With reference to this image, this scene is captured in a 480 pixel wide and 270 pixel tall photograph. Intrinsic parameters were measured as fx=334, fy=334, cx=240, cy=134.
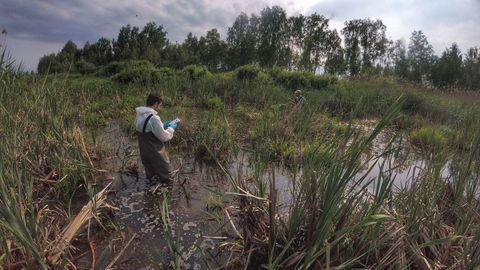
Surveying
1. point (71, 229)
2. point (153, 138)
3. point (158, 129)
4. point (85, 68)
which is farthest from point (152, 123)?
point (85, 68)

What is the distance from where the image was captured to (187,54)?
1982 inches

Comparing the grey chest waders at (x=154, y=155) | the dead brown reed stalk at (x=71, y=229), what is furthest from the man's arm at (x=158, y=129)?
the dead brown reed stalk at (x=71, y=229)

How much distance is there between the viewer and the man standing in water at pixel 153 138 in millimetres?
4992

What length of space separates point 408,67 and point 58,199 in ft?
174

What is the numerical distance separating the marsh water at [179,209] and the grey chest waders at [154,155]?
0.63ft

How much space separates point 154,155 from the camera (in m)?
5.07

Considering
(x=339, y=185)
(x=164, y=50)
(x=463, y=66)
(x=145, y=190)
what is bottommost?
(x=145, y=190)

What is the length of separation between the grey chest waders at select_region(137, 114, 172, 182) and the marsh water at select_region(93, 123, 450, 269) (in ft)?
0.63

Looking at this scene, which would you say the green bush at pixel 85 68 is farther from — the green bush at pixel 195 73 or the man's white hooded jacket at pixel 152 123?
the man's white hooded jacket at pixel 152 123

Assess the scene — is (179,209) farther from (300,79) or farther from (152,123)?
(300,79)

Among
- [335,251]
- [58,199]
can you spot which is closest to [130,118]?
[58,199]

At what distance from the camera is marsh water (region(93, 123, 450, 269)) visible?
10.6 feet

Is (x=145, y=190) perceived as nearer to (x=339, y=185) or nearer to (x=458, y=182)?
(x=339, y=185)

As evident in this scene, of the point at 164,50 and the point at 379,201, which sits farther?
the point at 164,50
